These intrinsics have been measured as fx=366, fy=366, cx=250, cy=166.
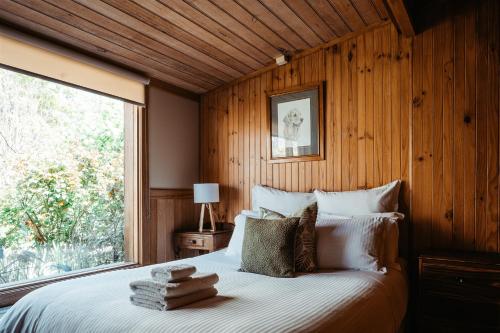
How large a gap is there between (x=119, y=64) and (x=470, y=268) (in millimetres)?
2897

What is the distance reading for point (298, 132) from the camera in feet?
10.7

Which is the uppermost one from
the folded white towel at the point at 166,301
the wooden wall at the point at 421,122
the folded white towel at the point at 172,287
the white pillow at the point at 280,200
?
the wooden wall at the point at 421,122

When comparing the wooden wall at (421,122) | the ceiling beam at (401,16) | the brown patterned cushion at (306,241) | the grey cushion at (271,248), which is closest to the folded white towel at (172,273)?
the grey cushion at (271,248)

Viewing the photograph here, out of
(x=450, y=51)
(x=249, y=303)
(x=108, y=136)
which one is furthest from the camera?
(x=108, y=136)

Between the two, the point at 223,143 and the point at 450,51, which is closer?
the point at 450,51

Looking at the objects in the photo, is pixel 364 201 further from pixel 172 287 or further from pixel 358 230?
pixel 172 287

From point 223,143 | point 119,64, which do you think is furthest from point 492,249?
point 119,64

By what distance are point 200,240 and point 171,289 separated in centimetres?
190

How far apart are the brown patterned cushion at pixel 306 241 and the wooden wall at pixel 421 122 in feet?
2.77

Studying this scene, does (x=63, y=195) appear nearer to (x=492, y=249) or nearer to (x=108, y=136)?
(x=108, y=136)

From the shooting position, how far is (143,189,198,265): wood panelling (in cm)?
332

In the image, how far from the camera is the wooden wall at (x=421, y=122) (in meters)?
2.53

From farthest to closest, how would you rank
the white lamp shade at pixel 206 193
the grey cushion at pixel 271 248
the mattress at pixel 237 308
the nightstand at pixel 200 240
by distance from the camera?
the white lamp shade at pixel 206 193 < the nightstand at pixel 200 240 < the grey cushion at pixel 271 248 < the mattress at pixel 237 308

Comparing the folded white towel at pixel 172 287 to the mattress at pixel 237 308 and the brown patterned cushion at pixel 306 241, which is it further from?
the brown patterned cushion at pixel 306 241
